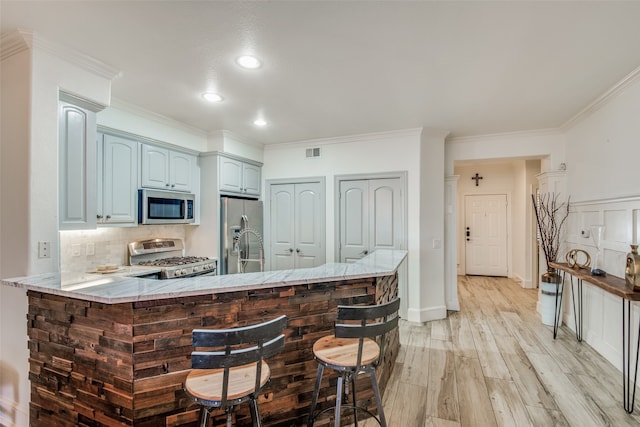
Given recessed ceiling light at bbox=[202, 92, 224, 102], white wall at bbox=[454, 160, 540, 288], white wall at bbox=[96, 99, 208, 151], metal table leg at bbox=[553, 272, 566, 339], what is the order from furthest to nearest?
white wall at bbox=[454, 160, 540, 288] < metal table leg at bbox=[553, 272, 566, 339] < white wall at bbox=[96, 99, 208, 151] < recessed ceiling light at bbox=[202, 92, 224, 102]

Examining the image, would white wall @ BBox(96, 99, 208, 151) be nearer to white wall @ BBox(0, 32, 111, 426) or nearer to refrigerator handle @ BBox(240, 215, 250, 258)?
white wall @ BBox(0, 32, 111, 426)

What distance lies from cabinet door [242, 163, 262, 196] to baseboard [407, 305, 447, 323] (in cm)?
292

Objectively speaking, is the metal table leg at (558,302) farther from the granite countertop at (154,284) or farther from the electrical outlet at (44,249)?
the electrical outlet at (44,249)

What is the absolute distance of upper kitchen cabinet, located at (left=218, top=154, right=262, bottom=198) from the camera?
13.4ft

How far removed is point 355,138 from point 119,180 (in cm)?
299

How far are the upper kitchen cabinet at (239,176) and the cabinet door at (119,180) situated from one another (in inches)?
42.0

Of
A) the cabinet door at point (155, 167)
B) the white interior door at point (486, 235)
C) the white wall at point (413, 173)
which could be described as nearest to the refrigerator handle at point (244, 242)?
the cabinet door at point (155, 167)

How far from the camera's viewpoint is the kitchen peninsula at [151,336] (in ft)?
5.05

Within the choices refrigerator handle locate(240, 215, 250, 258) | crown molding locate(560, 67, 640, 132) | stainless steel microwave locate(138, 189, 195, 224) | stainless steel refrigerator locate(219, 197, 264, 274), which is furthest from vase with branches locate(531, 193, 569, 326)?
stainless steel microwave locate(138, 189, 195, 224)

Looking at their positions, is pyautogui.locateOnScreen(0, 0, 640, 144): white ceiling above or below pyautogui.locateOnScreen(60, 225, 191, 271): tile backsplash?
above

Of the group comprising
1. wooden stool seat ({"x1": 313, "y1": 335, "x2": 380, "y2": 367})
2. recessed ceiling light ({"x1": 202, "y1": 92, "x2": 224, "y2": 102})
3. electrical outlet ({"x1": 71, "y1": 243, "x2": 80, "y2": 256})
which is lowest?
wooden stool seat ({"x1": 313, "y1": 335, "x2": 380, "y2": 367})

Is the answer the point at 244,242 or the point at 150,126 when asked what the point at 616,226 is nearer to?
the point at 244,242

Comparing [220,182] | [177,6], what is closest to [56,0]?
[177,6]

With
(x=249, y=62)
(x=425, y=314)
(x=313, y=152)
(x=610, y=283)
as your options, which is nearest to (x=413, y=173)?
(x=313, y=152)
